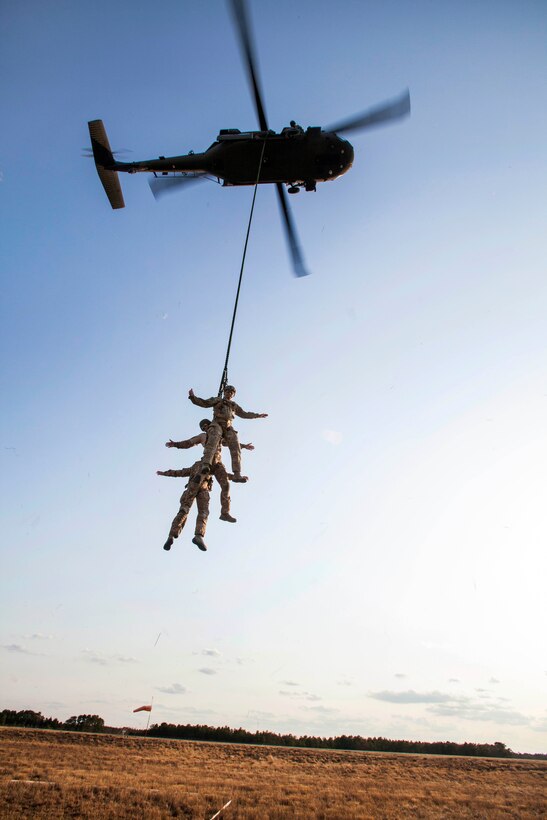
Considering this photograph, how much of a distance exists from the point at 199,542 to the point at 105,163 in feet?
39.9

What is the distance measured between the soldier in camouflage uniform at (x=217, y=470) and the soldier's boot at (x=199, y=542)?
95 centimetres

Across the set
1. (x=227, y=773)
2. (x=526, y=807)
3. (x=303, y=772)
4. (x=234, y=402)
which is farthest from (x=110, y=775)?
(x=234, y=402)

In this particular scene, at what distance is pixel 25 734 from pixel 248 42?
4681cm

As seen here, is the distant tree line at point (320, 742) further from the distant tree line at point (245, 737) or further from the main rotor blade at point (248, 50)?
the main rotor blade at point (248, 50)

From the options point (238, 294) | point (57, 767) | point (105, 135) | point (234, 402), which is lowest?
point (57, 767)

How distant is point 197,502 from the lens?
9.27 meters

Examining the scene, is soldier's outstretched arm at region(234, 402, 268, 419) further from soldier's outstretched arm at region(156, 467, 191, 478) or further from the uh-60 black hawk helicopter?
the uh-60 black hawk helicopter

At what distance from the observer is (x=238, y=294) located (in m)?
10.1

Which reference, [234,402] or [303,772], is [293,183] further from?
[303,772]

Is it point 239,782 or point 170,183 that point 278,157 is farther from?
point 239,782

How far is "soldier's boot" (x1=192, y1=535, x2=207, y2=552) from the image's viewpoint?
8.66 meters

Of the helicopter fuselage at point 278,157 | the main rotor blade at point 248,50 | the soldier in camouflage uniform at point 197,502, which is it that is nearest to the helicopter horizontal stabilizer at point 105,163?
the helicopter fuselage at point 278,157

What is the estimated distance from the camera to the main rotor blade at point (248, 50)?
1066 cm

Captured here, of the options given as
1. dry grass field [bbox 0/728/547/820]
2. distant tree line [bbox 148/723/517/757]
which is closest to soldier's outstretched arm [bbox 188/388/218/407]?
dry grass field [bbox 0/728/547/820]
